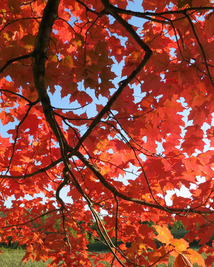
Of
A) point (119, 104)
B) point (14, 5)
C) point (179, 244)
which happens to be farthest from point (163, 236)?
point (14, 5)

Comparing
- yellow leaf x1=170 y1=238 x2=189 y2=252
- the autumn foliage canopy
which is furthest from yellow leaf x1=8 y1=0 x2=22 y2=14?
yellow leaf x1=170 y1=238 x2=189 y2=252

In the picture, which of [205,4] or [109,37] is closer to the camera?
[205,4]

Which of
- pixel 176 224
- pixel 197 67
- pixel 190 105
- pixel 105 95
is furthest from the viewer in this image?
pixel 176 224

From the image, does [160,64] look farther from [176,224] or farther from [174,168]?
[176,224]

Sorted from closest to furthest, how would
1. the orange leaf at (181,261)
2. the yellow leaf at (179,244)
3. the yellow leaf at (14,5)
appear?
the orange leaf at (181,261) → the yellow leaf at (179,244) → the yellow leaf at (14,5)

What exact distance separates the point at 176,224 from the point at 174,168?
10.1 m

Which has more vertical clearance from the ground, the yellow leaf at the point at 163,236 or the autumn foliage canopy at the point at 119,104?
the autumn foliage canopy at the point at 119,104

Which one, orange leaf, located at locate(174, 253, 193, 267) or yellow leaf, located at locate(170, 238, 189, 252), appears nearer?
orange leaf, located at locate(174, 253, 193, 267)

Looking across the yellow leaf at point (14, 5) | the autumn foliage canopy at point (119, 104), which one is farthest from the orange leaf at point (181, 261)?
the yellow leaf at point (14, 5)

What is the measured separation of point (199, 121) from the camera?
2057 mm

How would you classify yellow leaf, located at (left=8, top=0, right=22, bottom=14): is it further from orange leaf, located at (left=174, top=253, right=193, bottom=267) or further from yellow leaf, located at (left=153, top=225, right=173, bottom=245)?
orange leaf, located at (left=174, top=253, right=193, bottom=267)

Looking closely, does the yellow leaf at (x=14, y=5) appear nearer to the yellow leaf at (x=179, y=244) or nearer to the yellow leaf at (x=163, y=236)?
the yellow leaf at (x=163, y=236)

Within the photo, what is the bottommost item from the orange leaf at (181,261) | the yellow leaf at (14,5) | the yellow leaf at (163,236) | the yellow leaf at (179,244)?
the orange leaf at (181,261)

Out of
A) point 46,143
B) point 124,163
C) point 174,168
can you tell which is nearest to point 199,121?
point 174,168
